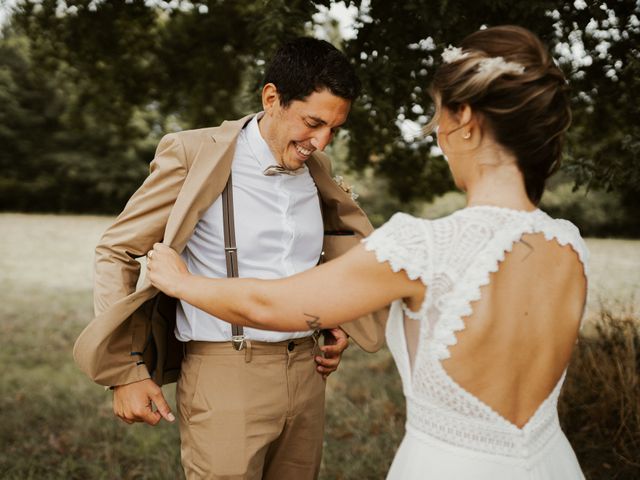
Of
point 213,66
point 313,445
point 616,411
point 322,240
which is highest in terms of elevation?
point 213,66

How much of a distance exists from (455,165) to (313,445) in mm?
1545

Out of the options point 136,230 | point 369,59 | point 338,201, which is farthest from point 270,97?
point 369,59

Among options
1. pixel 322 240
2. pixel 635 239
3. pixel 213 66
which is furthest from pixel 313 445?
pixel 635 239

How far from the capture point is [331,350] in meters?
2.73

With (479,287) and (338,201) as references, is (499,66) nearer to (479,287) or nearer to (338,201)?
(479,287)

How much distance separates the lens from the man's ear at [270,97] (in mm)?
2607

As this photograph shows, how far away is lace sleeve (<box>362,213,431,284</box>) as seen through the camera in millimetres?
1482

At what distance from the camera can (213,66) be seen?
6.40 metres

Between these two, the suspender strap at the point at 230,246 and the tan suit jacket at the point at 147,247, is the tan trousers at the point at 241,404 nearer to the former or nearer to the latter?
the suspender strap at the point at 230,246

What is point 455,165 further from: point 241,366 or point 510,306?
point 241,366

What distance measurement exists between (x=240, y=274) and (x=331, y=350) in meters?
0.57

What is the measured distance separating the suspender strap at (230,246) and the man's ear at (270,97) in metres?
0.41

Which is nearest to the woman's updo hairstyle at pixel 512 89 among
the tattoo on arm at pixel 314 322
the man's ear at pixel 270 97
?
the tattoo on arm at pixel 314 322

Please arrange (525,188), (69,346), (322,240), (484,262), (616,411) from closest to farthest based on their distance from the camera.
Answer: (484,262) → (525,188) → (322,240) → (616,411) → (69,346)
